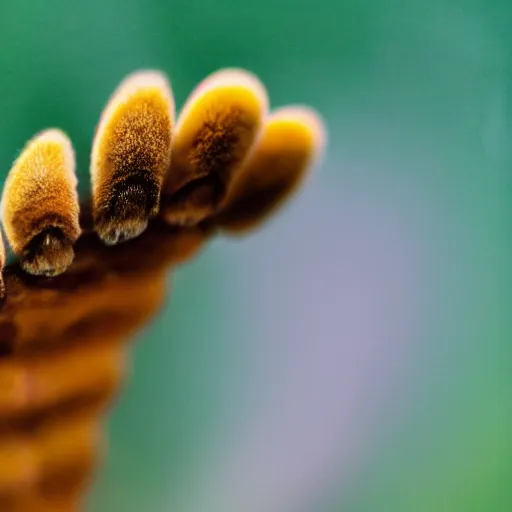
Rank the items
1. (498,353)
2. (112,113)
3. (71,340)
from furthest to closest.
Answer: (498,353)
(71,340)
(112,113)

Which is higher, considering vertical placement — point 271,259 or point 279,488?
point 271,259

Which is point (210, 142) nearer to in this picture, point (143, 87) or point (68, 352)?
point (143, 87)

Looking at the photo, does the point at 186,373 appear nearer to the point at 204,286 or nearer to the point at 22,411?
the point at 204,286

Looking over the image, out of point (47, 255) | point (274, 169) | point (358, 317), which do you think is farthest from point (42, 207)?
point (358, 317)

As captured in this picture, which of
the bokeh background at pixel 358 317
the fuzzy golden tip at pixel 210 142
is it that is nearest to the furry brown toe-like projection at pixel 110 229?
the fuzzy golden tip at pixel 210 142

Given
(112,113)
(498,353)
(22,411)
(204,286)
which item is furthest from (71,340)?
(498,353)

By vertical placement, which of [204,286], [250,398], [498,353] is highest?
[204,286]

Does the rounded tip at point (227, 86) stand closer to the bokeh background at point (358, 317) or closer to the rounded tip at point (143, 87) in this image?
the rounded tip at point (143, 87)

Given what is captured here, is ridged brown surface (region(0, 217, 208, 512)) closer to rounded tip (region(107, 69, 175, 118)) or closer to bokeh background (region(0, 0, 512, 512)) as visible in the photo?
rounded tip (region(107, 69, 175, 118))

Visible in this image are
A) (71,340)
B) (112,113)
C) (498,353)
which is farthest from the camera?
(498,353)
